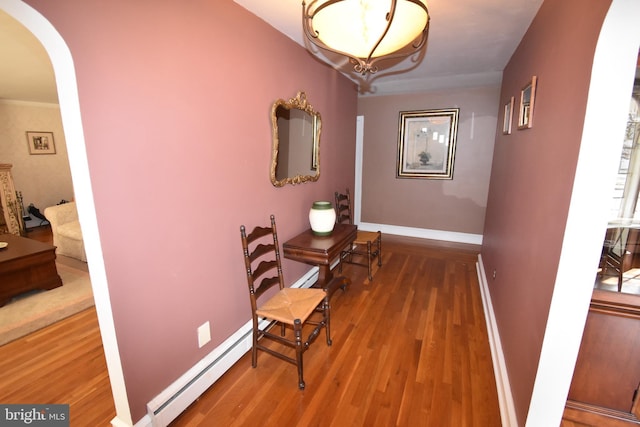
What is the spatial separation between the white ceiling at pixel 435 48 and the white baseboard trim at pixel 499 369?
225cm

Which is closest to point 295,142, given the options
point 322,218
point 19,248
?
point 322,218

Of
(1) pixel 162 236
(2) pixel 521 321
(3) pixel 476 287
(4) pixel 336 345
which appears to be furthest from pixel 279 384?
(3) pixel 476 287

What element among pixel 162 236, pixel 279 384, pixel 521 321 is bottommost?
pixel 279 384

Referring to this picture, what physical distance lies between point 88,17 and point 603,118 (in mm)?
1920

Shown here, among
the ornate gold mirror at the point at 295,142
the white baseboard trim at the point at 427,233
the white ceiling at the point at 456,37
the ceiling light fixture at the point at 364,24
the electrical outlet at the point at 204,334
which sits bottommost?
the white baseboard trim at the point at 427,233

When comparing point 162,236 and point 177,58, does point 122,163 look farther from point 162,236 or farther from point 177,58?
point 177,58

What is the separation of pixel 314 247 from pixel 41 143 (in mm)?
6815

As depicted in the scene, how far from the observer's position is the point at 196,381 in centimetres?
175

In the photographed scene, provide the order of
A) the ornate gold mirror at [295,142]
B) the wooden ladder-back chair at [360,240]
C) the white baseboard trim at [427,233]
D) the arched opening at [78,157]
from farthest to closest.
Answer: the white baseboard trim at [427,233] < the wooden ladder-back chair at [360,240] < the ornate gold mirror at [295,142] < the arched opening at [78,157]

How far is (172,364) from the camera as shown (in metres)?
1.64

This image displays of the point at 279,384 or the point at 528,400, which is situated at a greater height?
the point at 528,400

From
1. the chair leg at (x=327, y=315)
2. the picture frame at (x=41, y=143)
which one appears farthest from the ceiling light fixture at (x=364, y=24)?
the picture frame at (x=41, y=143)

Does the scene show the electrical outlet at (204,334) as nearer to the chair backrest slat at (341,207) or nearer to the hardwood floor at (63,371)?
the hardwood floor at (63,371)

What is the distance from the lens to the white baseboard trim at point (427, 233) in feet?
15.3
